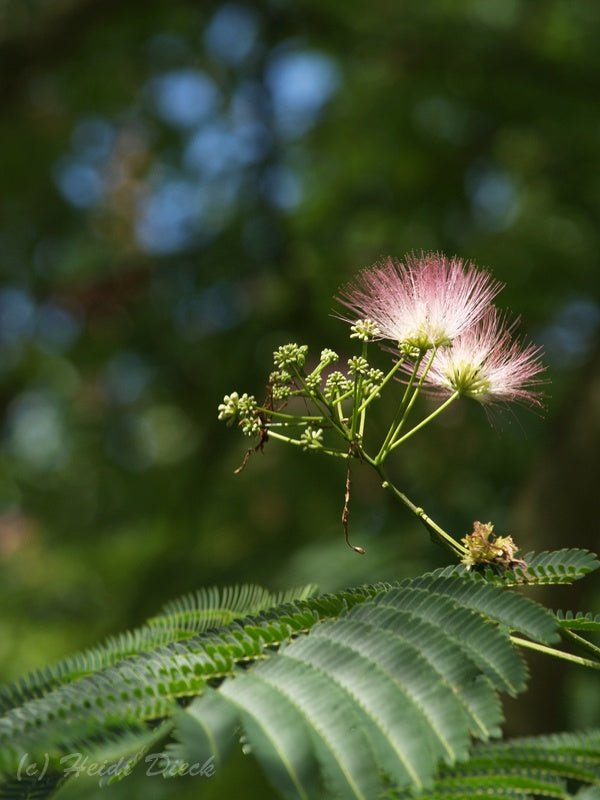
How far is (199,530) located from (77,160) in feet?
13.4

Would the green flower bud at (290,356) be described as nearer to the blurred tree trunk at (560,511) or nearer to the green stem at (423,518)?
the green stem at (423,518)

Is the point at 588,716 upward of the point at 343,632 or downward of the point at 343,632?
upward

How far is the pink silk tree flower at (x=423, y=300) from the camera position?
5.37 feet

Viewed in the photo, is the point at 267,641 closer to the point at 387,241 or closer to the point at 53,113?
the point at 387,241

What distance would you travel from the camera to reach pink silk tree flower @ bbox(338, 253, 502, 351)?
5.37 feet

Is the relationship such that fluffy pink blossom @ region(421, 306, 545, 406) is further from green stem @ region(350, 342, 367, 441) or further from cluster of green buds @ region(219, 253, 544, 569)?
green stem @ region(350, 342, 367, 441)

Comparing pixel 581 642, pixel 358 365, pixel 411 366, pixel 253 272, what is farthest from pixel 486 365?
pixel 253 272

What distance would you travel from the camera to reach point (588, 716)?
14.1ft

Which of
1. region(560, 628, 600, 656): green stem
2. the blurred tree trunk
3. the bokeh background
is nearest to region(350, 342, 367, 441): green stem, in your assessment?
region(560, 628, 600, 656): green stem

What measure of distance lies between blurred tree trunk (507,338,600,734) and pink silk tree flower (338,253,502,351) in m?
2.55

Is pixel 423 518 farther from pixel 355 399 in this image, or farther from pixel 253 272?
pixel 253 272

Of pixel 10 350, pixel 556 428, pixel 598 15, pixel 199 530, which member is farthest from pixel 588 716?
pixel 10 350

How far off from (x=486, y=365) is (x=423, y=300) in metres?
0.16

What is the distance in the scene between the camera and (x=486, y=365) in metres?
1.69
